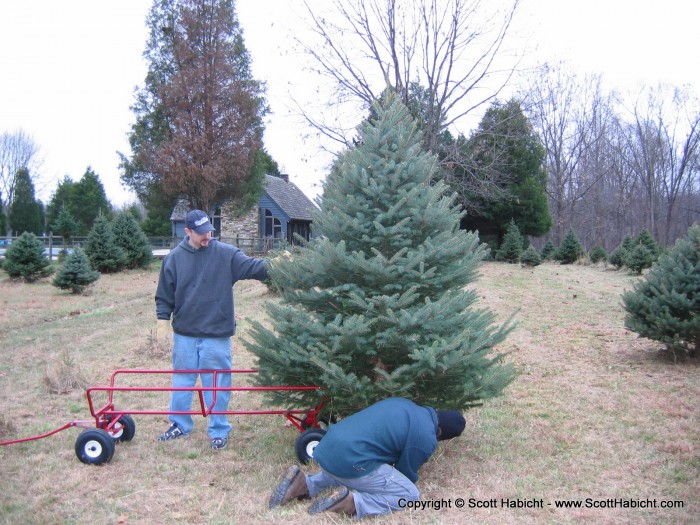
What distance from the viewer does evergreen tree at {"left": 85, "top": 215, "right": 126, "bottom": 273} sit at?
24484 mm

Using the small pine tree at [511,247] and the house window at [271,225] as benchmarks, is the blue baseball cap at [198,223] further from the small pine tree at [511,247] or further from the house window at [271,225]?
the house window at [271,225]

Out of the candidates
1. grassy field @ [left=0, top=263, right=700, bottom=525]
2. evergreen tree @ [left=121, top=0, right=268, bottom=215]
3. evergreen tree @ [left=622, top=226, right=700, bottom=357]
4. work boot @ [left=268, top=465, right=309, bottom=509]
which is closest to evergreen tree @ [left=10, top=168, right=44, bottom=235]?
evergreen tree @ [left=121, top=0, right=268, bottom=215]

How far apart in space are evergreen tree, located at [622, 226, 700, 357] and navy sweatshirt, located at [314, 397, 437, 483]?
5.29m

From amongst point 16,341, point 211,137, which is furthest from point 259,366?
point 211,137

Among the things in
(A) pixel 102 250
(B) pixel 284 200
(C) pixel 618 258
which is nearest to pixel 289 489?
(A) pixel 102 250

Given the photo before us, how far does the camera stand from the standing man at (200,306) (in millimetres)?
5348

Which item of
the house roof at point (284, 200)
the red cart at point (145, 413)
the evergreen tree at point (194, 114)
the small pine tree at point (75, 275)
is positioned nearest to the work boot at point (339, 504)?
the red cart at point (145, 413)

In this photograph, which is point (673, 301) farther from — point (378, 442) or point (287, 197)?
point (287, 197)

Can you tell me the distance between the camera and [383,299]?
14.5ft

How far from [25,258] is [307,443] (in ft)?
65.2

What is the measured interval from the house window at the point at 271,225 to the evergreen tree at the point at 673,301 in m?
36.7

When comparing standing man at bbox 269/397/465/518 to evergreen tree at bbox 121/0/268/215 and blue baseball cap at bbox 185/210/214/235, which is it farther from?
evergreen tree at bbox 121/0/268/215

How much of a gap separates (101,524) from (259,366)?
1618 millimetres

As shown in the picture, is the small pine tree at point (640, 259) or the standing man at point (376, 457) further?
the small pine tree at point (640, 259)
